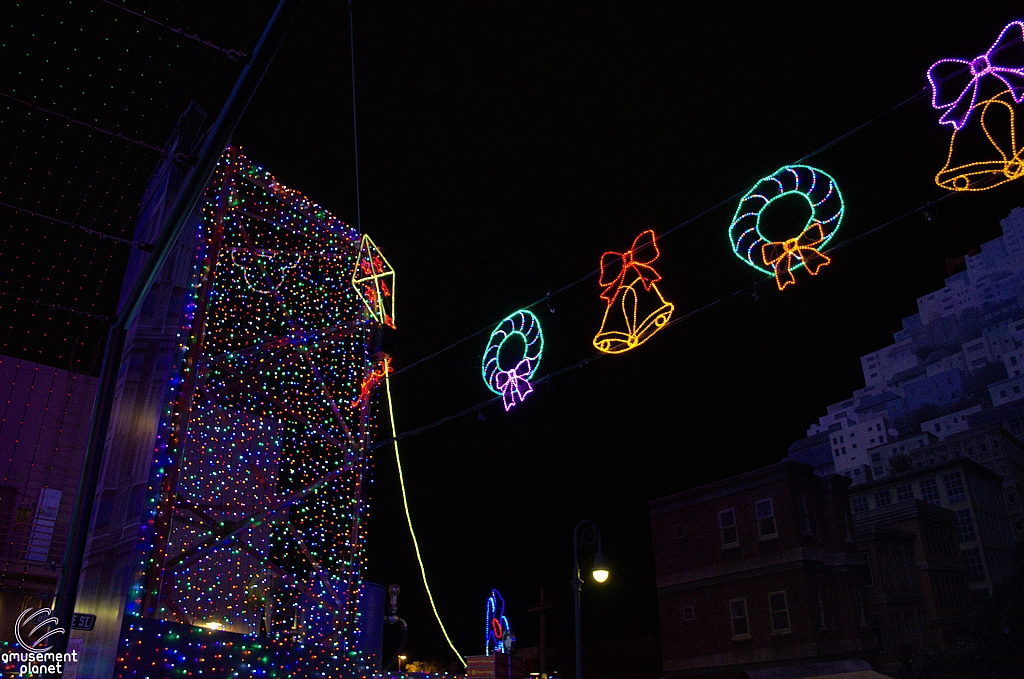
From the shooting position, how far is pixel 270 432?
11641mm

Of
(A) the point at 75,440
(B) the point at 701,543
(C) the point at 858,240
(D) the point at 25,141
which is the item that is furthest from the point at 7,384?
(B) the point at 701,543

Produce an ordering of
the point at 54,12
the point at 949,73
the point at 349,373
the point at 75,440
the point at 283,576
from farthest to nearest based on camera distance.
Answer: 1. the point at 75,440
2. the point at 349,373
3. the point at 283,576
4. the point at 54,12
5. the point at 949,73

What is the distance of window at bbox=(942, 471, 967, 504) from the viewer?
68.6ft

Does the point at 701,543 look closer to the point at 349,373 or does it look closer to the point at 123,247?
the point at 349,373

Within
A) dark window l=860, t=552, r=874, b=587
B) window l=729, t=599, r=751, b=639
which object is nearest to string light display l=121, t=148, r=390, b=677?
window l=729, t=599, r=751, b=639

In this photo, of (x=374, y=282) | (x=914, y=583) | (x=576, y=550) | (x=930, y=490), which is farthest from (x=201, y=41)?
(x=930, y=490)

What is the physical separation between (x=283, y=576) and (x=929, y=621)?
715 inches

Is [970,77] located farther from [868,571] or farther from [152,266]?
[868,571]

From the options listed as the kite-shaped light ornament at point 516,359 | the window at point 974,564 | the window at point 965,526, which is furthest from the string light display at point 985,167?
the window at point 974,564

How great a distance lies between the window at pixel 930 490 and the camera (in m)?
21.8

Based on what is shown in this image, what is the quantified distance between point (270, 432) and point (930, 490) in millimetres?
20275

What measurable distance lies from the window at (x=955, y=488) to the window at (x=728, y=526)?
6.34m

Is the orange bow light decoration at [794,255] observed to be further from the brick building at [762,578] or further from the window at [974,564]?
the window at [974,564]

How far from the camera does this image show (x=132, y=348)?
1256 cm
